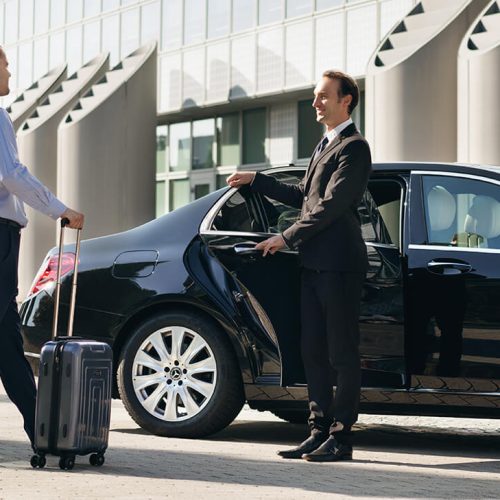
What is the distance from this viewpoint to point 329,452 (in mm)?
6520

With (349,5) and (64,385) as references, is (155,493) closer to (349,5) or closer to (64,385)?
(64,385)

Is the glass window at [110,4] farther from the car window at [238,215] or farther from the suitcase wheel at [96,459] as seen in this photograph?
the suitcase wheel at [96,459]

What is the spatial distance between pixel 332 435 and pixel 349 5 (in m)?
18.3

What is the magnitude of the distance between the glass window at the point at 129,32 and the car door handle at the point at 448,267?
23.6m

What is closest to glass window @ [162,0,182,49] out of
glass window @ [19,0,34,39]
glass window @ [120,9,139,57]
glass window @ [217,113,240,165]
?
glass window @ [120,9,139,57]

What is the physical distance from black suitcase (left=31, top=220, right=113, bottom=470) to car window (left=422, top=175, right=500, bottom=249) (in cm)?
202

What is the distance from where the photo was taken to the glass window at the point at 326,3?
79.7 ft

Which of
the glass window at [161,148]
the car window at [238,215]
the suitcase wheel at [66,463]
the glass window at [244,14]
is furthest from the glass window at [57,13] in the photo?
the suitcase wheel at [66,463]

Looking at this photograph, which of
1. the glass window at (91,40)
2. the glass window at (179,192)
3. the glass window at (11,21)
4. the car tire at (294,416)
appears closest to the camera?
the car tire at (294,416)

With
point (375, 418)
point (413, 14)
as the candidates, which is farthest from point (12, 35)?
point (375, 418)

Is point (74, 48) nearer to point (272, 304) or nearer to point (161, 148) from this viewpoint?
point (161, 148)

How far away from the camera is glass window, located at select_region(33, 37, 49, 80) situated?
3341 centimetres

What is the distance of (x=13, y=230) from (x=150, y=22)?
23984 mm

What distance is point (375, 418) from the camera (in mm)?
9008
